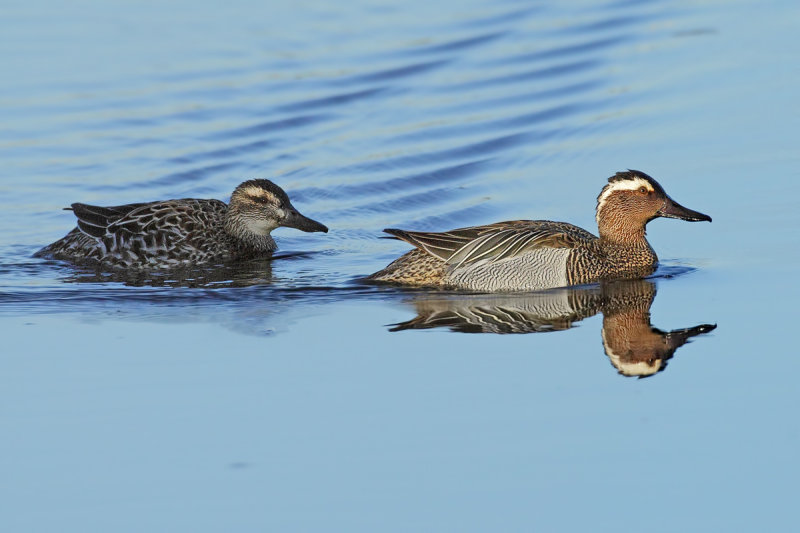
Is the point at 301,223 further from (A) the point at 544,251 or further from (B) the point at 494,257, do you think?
(A) the point at 544,251

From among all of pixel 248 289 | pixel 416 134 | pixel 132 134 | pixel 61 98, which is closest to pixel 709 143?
pixel 416 134

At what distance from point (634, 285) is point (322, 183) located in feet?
17.2

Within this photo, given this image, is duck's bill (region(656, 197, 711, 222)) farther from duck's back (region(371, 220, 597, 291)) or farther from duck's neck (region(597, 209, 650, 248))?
duck's back (region(371, 220, 597, 291))

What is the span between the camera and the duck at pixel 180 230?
43.7 feet

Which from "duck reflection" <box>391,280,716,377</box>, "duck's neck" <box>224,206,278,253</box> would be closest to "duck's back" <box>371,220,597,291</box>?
"duck reflection" <box>391,280,716,377</box>

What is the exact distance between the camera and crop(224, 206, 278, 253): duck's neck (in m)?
13.9

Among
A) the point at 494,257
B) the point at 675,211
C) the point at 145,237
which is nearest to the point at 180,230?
the point at 145,237

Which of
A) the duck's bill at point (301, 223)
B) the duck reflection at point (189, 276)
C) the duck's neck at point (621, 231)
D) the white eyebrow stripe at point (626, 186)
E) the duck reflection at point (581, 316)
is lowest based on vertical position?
the duck reflection at point (581, 316)

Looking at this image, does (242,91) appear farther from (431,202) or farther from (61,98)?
(431,202)

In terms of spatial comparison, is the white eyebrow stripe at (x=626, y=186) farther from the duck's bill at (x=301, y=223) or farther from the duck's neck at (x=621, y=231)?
the duck's bill at (x=301, y=223)

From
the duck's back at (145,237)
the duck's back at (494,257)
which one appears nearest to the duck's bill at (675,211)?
the duck's back at (494,257)

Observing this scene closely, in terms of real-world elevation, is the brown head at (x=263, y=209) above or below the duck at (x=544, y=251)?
above

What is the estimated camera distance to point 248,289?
11.9 metres

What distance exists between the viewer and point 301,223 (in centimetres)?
1365
